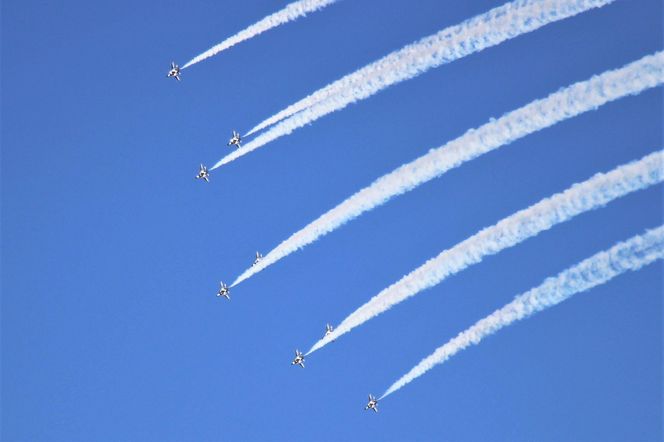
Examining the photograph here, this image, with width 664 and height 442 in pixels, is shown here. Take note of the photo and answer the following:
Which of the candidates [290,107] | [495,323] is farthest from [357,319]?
[290,107]

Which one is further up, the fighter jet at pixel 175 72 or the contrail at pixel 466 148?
the fighter jet at pixel 175 72

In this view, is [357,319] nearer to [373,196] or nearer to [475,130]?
[373,196]

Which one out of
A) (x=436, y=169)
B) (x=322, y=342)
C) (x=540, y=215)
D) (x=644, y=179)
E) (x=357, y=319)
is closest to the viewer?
(x=644, y=179)

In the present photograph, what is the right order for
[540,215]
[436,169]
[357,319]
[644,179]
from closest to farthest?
[644,179], [540,215], [436,169], [357,319]

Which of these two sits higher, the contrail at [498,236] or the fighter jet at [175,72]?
the fighter jet at [175,72]

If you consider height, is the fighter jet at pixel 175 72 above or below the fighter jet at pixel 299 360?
above

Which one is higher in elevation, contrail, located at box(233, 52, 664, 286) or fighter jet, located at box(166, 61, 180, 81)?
fighter jet, located at box(166, 61, 180, 81)

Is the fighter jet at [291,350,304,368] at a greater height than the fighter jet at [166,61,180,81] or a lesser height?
lesser

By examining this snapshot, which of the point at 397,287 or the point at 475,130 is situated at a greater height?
the point at 475,130

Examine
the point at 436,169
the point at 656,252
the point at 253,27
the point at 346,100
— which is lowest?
the point at 656,252

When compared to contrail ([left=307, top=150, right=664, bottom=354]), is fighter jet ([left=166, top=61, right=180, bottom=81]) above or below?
above

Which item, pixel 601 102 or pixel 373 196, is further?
pixel 373 196
